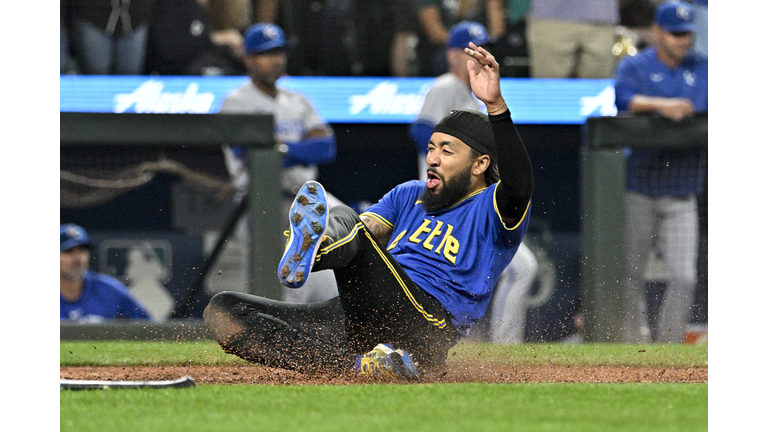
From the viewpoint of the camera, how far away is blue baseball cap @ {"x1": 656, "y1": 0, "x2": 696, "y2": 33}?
6320 mm

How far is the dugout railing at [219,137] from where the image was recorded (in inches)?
240

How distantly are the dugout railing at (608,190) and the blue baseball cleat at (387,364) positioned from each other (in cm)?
263

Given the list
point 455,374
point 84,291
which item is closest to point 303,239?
point 455,374

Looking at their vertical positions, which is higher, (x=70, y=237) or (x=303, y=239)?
(x=303, y=239)

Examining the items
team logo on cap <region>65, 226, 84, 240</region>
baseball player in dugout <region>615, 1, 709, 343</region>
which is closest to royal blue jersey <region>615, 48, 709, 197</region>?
baseball player in dugout <region>615, 1, 709, 343</region>

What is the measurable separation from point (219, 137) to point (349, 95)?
148 centimetres

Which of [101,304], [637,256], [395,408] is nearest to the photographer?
[395,408]

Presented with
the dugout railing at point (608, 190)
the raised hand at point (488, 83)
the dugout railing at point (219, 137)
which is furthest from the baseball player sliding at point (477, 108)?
the raised hand at point (488, 83)

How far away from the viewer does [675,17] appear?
20.8 ft

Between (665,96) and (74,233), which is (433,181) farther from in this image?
(74,233)

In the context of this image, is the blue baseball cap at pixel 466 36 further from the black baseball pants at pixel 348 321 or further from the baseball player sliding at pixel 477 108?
the black baseball pants at pixel 348 321

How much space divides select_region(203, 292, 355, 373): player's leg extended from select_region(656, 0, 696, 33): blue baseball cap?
3.60m

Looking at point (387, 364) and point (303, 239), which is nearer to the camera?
point (303, 239)

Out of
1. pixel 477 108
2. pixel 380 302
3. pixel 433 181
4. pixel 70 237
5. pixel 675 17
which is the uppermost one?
pixel 675 17
